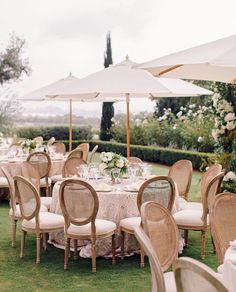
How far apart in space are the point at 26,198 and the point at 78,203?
689mm

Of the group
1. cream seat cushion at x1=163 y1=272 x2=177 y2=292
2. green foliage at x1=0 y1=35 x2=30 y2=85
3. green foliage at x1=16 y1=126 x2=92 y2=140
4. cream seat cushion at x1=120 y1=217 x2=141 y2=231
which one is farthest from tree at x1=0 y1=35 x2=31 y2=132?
cream seat cushion at x1=163 y1=272 x2=177 y2=292

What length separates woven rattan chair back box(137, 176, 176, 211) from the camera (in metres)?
5.68

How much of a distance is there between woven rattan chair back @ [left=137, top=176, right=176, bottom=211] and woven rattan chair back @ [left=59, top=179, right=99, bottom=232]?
1.63 feet

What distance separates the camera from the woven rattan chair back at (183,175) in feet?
24.1

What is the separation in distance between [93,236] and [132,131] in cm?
1430

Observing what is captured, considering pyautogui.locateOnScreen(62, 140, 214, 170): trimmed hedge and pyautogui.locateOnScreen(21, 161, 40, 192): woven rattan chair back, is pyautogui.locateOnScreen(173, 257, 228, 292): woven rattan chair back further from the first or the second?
pyautogui.locateOnScreen(62, 140, 214, 170): trimmed hedge

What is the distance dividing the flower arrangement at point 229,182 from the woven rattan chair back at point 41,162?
9.14 feet

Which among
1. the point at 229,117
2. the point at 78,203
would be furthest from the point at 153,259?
the point at 229,117

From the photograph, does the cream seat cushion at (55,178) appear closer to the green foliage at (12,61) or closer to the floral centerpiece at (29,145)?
the floral centerpiece at (29,145)

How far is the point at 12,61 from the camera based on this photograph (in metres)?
23.0

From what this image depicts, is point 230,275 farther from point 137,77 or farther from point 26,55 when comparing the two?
point 26,55

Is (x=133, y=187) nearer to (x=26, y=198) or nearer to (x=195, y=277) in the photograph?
(x=26, y=198)

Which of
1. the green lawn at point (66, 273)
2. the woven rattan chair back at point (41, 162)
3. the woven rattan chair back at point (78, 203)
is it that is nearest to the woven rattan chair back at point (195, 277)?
the green lawn at point (66, 273)

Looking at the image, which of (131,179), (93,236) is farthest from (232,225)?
(131,179)
